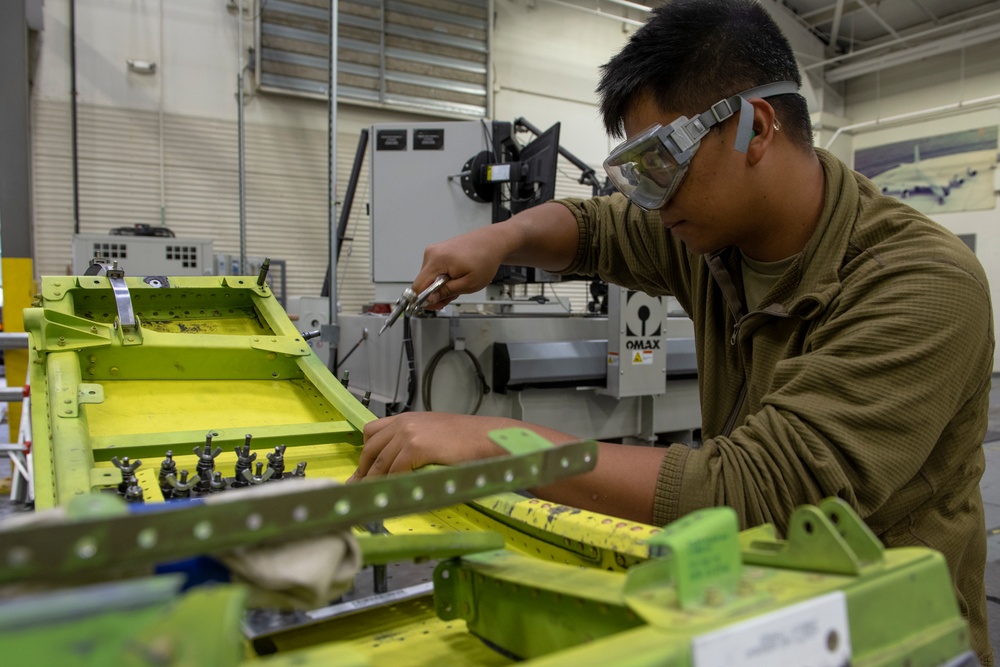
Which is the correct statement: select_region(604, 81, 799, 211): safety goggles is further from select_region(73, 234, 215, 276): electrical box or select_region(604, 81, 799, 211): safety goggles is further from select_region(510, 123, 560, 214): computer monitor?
select_region(73, 234, 215, 276): electrical box

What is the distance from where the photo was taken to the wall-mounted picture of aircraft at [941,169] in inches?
354

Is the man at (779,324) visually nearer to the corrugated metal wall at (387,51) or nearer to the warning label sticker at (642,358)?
the warning label sticker at (642,358)

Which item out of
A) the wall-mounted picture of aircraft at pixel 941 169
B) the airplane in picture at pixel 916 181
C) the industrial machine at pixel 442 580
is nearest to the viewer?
the industrial machine at pixel 442 580

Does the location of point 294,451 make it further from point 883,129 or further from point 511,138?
point 883,129

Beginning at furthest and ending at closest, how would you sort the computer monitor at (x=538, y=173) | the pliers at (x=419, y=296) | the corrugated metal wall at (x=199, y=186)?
the corrugated metal wall at (x=199, y=186) < the computer monitor at (x=538, y=173) < the pliers at (x=419, y=296)

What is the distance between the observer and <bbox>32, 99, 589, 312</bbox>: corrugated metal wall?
6.65 m

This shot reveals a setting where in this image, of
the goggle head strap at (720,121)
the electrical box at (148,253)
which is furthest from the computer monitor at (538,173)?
the electrical box at (148,253)

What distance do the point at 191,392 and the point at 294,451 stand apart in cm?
42

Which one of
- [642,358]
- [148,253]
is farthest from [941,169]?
[148,253]

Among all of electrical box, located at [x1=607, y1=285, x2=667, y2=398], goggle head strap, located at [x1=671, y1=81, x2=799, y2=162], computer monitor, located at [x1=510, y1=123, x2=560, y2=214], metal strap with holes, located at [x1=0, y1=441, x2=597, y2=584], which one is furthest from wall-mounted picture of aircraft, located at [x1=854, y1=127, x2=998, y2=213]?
metal strap with holes, located at [x1=0, y1=441, x2=597, y2=584]

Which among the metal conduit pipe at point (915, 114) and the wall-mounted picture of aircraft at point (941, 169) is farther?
the wall-mounted picture of aircraft at point (941, 169)

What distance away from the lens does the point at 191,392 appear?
72.0 inches

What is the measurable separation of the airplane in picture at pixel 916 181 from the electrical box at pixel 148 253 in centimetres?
925

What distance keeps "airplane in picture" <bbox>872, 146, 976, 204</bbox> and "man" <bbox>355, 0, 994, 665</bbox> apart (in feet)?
32.7
